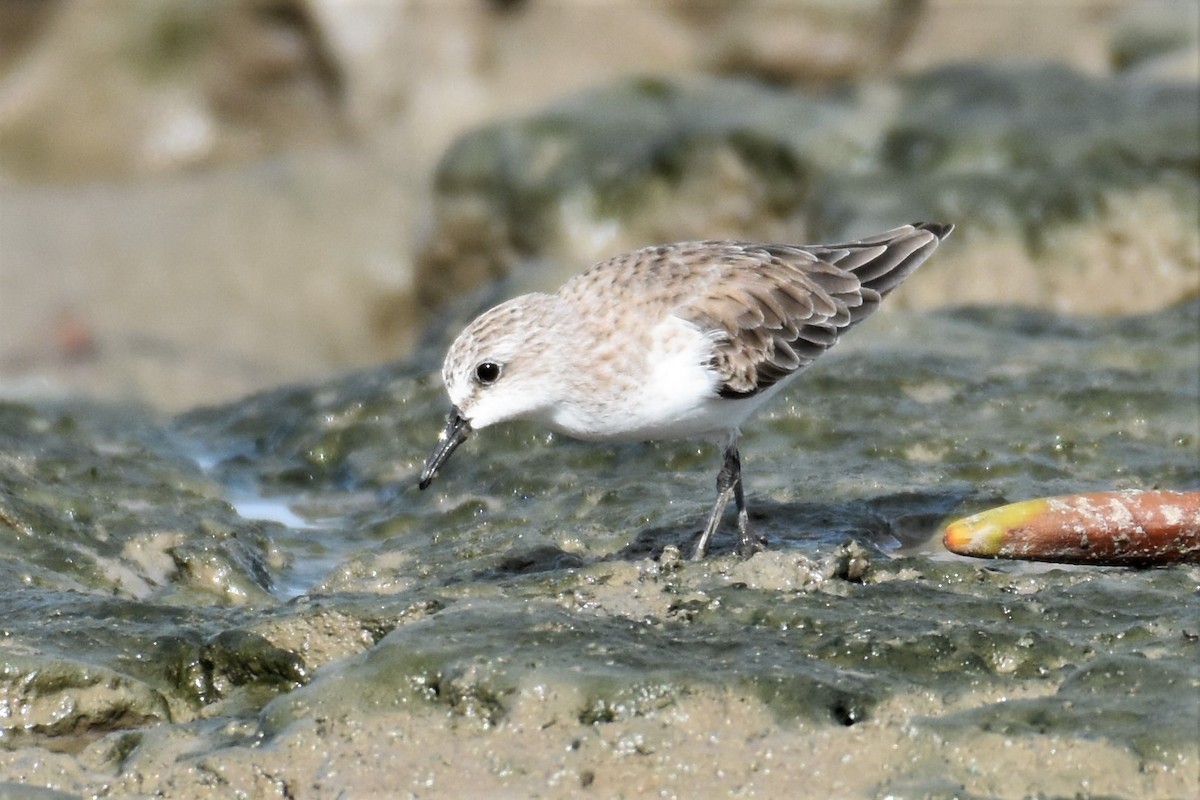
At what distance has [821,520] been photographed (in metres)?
6.28

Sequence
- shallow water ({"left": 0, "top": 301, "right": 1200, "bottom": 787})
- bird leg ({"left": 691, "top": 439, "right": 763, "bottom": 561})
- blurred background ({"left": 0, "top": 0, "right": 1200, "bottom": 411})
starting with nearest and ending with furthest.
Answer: shallow water ({"left": 0, "top": 301, "right": 1200, "bottom": 787}), bird leg ({"left": 691, "top": 439, "right": 763, "bottom": 561}), blurred background ({"left": 0, "top": 0, "right": 1200, "bottom": 411})

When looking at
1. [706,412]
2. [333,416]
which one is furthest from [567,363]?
[333,416]

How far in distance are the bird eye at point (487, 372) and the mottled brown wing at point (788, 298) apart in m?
0.71

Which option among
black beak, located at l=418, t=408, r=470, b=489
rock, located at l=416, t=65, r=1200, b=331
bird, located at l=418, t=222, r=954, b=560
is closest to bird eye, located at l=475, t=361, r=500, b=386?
bird, located at l=418, t=222, r=954, b=560

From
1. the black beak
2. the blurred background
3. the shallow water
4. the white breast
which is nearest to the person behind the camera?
the shallow water

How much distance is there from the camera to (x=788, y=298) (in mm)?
6305

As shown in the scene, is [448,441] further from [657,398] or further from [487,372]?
[657,398]

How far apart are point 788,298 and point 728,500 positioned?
0.82m

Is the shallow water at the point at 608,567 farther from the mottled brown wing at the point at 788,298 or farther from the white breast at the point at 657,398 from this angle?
the mottled brown wing at the point at 788,298

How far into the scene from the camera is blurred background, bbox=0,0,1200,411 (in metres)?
10.4

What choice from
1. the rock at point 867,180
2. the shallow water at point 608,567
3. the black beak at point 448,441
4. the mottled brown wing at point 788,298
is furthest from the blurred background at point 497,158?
the black beak at point 448,441

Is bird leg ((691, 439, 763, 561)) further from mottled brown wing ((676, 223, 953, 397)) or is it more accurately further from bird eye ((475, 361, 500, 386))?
bird eye ((475, 361, 500, 386))

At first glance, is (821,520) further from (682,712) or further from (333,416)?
(333,416)

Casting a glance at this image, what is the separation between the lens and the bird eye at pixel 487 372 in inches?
222
